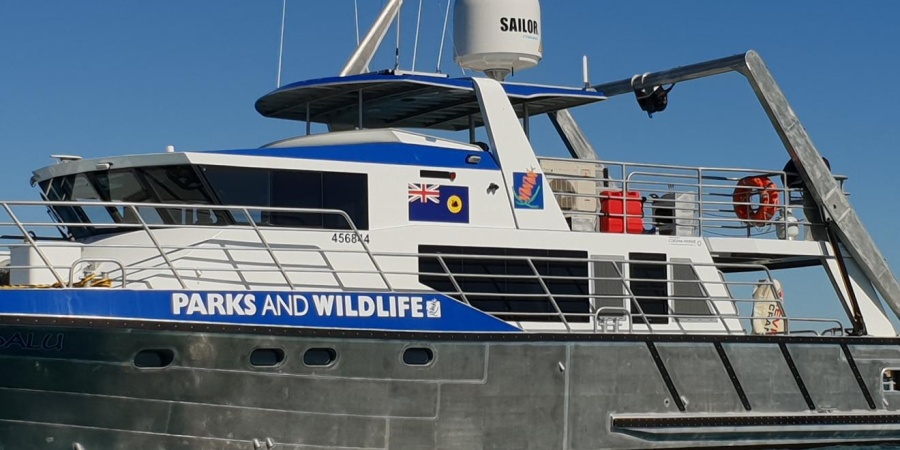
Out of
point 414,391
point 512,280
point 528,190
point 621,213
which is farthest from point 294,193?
point 621,213

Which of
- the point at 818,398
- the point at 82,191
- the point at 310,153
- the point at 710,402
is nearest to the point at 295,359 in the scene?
the point at 310,153

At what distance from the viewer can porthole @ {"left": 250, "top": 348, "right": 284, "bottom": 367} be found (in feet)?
40.5

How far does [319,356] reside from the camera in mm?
12633

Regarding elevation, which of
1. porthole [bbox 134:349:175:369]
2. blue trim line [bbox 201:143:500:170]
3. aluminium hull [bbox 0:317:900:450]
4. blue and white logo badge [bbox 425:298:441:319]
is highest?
blue trim line [bbox 201:143:500:170]

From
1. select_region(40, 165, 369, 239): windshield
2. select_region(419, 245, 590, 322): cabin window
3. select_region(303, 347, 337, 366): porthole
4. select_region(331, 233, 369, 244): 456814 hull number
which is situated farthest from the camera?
select_region(419, 245, 590, 322): cabin window

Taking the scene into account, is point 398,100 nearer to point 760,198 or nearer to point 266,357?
point 266,357

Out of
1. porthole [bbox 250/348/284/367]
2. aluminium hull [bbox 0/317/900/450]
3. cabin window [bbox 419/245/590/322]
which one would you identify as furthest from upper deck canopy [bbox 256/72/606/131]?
porthole [bbox 250/348/284/367]

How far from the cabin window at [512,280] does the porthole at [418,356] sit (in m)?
0.93

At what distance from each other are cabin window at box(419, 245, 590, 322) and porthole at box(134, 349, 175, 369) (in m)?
3.04

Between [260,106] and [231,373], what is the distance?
220 inches

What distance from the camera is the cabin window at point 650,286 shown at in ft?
51.5

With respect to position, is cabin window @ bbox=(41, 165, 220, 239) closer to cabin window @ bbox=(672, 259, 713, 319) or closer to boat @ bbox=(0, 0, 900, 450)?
boat @ bbox=(0, 0, 900, 450)

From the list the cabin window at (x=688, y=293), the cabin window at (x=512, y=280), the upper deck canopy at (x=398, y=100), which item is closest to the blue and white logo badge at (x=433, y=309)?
the cabin window at (x=512, y=280)

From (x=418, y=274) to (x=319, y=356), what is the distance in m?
1.43
